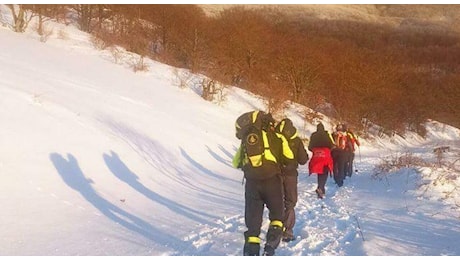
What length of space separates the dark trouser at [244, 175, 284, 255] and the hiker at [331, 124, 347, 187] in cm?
656

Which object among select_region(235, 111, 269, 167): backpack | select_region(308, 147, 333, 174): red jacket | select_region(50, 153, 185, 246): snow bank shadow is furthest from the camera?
select_region(308, 147, 333, 174): red jacket

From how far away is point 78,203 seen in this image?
349 inches

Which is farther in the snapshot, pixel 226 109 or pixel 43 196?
pixel 226 109

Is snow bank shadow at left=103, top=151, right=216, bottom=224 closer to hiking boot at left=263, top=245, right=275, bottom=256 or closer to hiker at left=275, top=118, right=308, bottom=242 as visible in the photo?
hiker at left=275, top=118, right=308, bottom=242

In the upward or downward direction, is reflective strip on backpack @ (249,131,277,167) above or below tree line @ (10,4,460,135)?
above

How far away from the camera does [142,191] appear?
35.3 ft

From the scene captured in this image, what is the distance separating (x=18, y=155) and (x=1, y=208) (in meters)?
2.29

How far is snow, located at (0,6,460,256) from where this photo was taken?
6.99m

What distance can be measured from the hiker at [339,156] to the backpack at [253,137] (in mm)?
6849

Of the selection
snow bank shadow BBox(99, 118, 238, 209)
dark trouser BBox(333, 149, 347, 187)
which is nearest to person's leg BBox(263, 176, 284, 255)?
snow bank shadow BBox(99, 118, 238, 209)

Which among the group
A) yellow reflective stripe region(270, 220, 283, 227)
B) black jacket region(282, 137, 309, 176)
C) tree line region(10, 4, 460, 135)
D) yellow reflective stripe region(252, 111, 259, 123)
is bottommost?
Answer: tree line region(10, 4, 460, 135)

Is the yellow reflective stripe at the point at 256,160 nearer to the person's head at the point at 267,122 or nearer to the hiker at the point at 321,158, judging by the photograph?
the person's head at the point at 267,122
